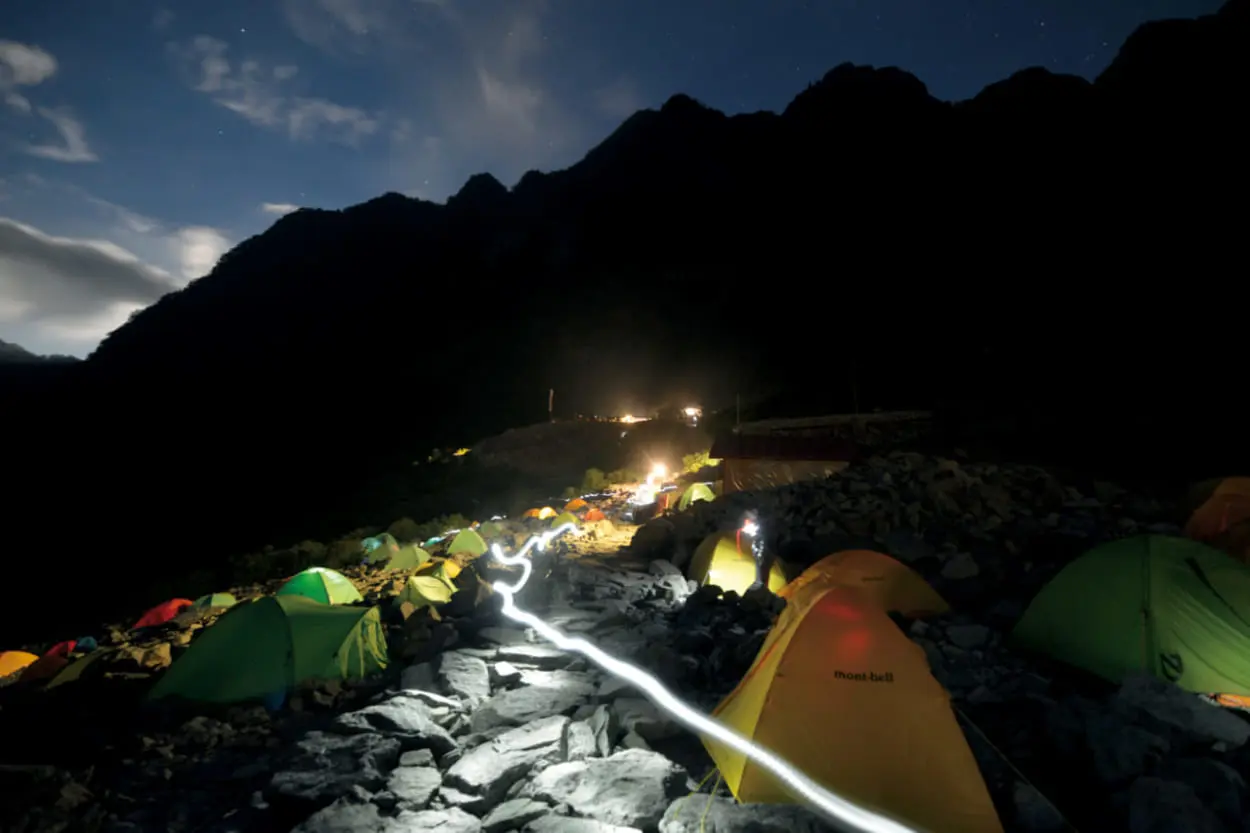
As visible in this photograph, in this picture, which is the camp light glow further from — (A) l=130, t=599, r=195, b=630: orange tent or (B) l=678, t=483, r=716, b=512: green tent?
(B) l=678, t=483, r=716, b=512: green tent

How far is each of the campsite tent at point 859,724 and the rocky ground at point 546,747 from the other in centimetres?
46

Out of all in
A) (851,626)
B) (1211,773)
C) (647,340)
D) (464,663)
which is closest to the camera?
(1211,773)

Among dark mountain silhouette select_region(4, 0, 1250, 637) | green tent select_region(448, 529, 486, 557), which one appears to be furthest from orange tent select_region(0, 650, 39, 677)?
dark mountain silhouette select_region(4, 0, 1250, 637)

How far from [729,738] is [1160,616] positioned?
5.08m

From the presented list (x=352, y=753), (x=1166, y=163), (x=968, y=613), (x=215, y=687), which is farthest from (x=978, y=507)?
(x=1166, y=163)

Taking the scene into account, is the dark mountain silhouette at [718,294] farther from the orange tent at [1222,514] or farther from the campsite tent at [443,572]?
the campsite tent at [443,572]

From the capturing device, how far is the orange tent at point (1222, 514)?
32.4ft

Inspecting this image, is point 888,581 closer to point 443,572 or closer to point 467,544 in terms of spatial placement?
point 443,572

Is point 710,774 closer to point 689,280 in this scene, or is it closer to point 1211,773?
point 1211,773

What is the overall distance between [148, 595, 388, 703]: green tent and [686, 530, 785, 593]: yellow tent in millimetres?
7024

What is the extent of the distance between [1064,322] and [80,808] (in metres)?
67.5

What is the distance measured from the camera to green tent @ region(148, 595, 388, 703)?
640 centimetres

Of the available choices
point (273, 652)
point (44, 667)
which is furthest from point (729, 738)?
point (44, 667)

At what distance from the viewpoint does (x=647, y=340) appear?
94.1m
